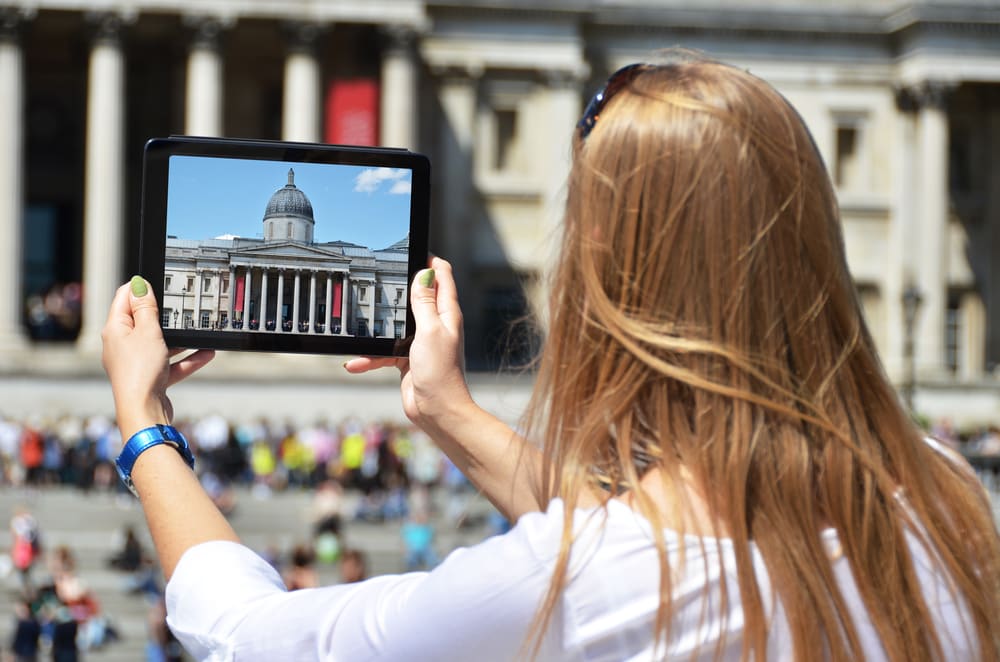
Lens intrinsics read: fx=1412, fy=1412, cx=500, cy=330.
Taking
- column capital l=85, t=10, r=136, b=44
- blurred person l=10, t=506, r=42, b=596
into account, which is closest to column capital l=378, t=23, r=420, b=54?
column capital l=85, t=10, r=136, b=44

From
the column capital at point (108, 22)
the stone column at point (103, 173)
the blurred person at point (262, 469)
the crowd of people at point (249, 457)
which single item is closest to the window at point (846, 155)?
the crowd of people at point (249, 457)

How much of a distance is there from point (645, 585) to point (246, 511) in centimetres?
2321

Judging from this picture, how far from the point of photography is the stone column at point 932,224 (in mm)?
42125

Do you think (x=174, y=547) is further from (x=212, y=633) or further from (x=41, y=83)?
(x=41, y=83)

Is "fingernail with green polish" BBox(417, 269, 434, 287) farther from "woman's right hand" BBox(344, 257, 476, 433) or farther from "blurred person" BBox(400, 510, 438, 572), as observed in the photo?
"blurred person" BBox(400, 510, 438, 572)

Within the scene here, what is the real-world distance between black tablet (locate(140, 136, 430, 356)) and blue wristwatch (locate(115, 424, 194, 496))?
0.31 metres

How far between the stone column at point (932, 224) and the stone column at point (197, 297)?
4129 centimetres

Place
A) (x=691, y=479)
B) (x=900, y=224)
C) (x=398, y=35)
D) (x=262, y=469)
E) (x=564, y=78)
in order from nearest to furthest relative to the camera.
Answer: (x=691, y=479), (x=262, y=469), (x=398, y=35), (x=564, y=78), (x=900, y=224)

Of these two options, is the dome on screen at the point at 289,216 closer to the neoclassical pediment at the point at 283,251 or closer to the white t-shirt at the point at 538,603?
the neoclassical pediment at the point at 283,251

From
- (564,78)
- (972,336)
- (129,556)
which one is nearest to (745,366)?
A: (129,556)

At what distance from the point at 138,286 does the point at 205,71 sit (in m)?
35.9

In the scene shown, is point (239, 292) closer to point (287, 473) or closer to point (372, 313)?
point (372, 313)

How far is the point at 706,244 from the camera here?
2.04m

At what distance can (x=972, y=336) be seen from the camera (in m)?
44.6
